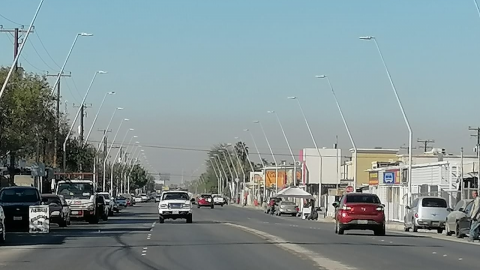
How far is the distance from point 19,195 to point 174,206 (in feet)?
44.5

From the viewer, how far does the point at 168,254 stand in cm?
2600

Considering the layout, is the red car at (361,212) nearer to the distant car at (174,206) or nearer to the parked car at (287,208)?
the distant car at (174,206)

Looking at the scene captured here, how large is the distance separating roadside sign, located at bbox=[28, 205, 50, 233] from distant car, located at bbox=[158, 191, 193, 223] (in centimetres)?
1494

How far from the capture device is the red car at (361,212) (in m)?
38.9

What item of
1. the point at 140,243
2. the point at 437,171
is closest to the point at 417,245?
the point at 140,243

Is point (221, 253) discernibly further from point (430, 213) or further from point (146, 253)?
point (430, 213)

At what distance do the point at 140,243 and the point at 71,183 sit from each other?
74.6ft

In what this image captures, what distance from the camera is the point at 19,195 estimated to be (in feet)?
137

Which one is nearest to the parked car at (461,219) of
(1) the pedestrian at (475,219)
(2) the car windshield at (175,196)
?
(1) the pedestrian at (475,219)

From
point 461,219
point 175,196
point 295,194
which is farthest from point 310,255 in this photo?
point 295,194

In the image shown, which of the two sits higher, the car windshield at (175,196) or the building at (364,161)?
the building at (364,161)

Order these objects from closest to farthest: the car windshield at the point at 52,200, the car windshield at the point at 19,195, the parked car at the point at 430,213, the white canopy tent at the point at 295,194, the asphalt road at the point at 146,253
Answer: the asphalt road at the point at 146,253, the car windshield at the point at 19,195, the car windshield at the point at 52,200, the parked car at the point at 430,213, the white canopy tent at the point at 295,194

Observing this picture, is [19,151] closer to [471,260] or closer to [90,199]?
[90,199]

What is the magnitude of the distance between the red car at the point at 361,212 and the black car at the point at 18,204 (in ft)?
43.5
